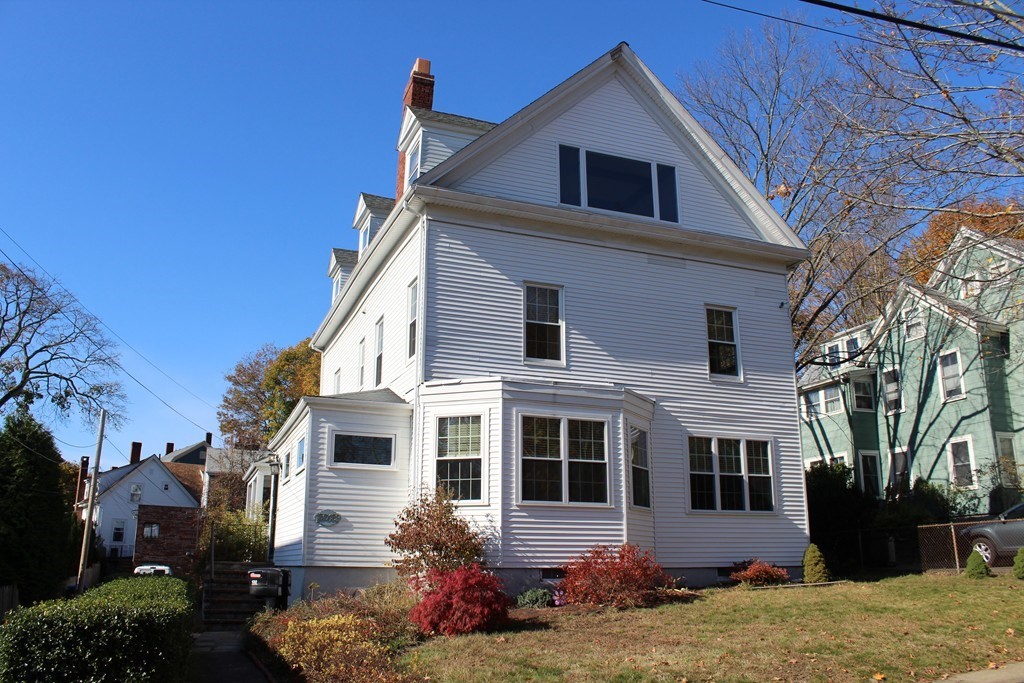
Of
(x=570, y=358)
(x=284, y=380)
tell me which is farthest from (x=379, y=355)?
(x=284, y=380)

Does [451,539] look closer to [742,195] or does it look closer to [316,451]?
[316,451]

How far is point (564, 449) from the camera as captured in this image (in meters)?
16.8

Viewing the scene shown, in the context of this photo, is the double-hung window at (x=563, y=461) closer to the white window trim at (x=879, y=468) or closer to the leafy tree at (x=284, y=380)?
the white window trim at (x=879, y=468)

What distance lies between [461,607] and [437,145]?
12.1 m

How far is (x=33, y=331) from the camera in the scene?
44.6m

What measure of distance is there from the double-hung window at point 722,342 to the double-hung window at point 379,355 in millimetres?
8302

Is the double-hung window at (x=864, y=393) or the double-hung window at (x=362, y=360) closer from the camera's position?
the double-hung window at (x=362, y=360)

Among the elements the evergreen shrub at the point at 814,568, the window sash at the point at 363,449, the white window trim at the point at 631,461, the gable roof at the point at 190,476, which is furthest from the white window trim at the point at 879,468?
the gable roof at the point at 190,476

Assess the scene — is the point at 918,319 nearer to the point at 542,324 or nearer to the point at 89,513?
the point at 542,324

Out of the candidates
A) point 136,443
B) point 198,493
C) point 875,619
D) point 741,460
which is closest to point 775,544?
point 741,460

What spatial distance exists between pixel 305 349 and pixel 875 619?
44.7 metres

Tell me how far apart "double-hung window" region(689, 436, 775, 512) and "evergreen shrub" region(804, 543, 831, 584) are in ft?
4.47

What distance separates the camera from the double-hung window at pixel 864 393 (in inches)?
1377

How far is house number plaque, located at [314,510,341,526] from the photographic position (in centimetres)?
1703
